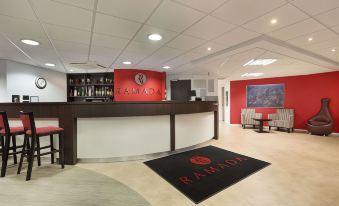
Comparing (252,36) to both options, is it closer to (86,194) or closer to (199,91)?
(86,194)

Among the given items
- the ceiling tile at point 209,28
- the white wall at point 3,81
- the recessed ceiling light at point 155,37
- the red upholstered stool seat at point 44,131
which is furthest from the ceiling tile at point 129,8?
the white wall at point 3,81

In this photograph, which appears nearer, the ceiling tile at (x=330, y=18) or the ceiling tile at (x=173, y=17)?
the ceiling tile at (x=173, y=17)

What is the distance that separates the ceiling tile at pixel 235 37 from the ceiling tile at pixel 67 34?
263cm

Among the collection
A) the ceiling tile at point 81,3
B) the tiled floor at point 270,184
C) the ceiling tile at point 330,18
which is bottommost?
the tiled floor at point 270,184

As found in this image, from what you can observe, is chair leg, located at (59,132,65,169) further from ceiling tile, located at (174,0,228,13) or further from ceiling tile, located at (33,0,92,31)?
ceiling tile, located at (174,0,228,13)

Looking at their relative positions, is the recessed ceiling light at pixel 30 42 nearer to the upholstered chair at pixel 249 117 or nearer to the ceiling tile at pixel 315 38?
the ceiling tile at pixel 315 38

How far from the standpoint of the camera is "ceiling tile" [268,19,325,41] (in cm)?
266

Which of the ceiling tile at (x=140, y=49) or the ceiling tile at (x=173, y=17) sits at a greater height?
the ceiling tile at (x=173, y=17)

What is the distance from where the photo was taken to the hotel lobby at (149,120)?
2.16 metres

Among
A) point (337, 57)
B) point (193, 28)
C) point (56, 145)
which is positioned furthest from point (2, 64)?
point (337, 57)

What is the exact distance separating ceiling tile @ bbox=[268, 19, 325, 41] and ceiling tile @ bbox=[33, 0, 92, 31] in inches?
128

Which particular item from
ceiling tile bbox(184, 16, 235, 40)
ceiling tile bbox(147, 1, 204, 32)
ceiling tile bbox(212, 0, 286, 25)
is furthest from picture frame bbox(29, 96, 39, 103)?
ceiling tile bbox(212, 0, 286, 25)

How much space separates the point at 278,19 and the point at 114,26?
2.64 metres

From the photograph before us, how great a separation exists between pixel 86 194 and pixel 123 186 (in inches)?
18.9
